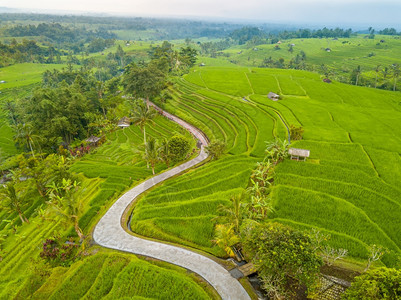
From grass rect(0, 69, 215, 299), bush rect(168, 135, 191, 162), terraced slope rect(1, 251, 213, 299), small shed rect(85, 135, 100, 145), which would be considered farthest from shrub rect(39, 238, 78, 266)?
small shed rect(85, 135, 100, 145)

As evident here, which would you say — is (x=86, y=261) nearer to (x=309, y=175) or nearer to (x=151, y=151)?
(x=151, y=151)

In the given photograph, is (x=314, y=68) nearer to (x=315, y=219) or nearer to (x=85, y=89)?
(x=85, y=89)

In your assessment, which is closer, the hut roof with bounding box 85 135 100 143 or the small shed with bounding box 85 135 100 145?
the small shed with bounding box 85 135 100 145

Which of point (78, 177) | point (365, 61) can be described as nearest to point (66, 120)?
point (78, 177)

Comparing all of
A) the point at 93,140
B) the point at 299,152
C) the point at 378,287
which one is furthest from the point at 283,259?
the point at 93,140

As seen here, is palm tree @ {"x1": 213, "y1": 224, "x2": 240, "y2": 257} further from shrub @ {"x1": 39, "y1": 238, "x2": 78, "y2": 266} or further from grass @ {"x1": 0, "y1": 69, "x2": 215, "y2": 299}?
shrub @ {"x1": 39, "y1": 238, "x2": 78, "y2": 266}

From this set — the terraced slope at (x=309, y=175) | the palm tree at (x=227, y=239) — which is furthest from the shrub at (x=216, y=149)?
the palm tree at (x=227, y=239)

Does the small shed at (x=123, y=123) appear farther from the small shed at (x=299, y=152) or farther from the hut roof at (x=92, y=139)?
the small shed at (x=299, y=152)

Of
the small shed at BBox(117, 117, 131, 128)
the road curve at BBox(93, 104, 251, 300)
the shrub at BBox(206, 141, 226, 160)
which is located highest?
the shrub at BBox(206, 141, 226, 160)
